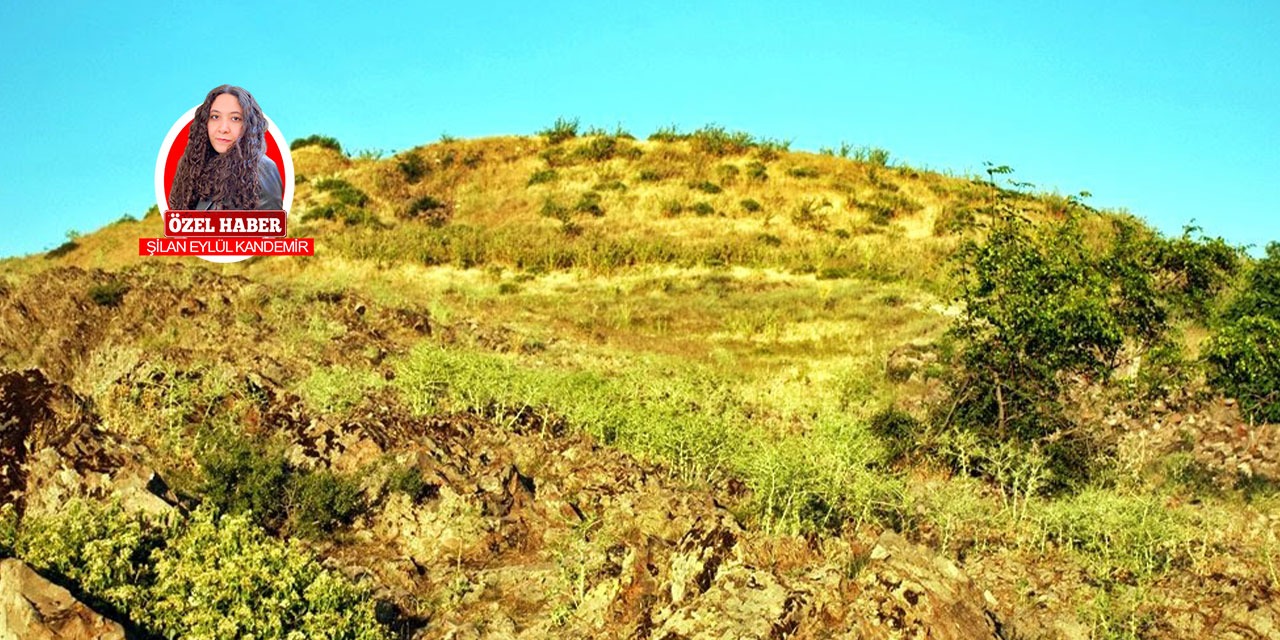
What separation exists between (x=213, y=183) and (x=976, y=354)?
1562 centimetres

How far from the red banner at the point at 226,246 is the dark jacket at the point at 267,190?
20.6ft

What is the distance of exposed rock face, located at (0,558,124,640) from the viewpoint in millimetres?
6789

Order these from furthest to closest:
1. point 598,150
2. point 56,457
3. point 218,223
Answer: point 598,150, point 218,223, point 56,457

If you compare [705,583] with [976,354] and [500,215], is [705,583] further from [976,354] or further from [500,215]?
[500,215]

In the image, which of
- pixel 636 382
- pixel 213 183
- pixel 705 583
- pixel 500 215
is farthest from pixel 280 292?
pixel 500 215

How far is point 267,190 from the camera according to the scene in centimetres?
2678

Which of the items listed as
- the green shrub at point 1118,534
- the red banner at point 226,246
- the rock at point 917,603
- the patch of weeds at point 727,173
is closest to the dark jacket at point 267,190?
the red banner at point 226,246

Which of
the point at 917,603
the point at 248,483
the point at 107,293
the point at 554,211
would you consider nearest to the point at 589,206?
the point at 554,211

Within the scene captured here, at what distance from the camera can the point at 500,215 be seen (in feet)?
151

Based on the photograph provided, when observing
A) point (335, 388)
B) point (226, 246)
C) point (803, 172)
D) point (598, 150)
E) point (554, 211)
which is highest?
point (598, 150)

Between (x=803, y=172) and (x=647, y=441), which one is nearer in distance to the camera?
(x=647, y=441)

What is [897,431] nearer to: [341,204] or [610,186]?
[610,186]

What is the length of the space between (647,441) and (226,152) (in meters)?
12.8

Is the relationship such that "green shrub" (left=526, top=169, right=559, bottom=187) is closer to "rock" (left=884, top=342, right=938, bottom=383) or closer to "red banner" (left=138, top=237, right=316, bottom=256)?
"red banner" (left=138, top=237, right=316, bottom=256)
